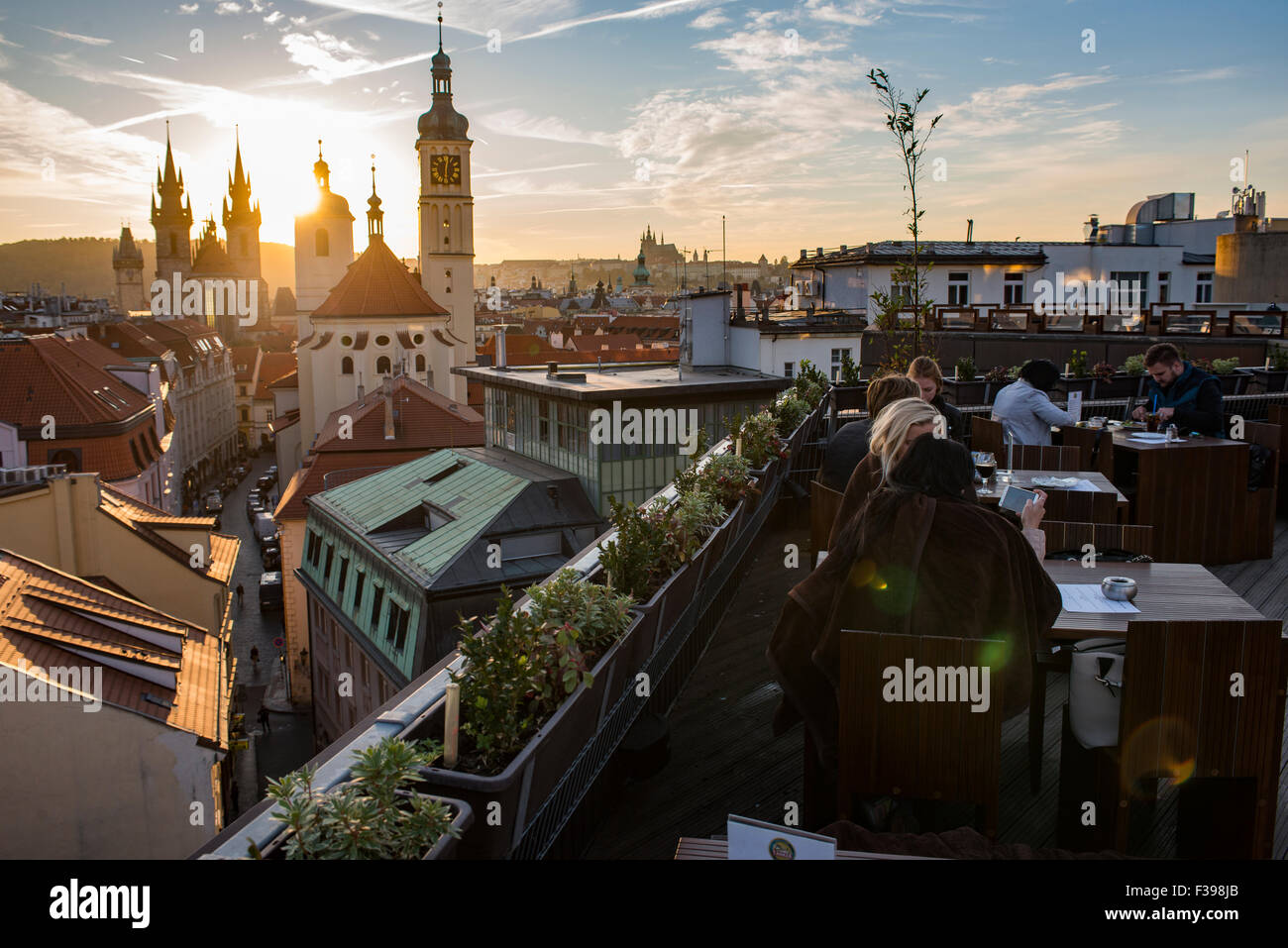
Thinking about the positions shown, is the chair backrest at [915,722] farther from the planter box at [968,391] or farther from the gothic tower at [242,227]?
the gothic tower at [242,227]

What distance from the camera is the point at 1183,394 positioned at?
411 inches

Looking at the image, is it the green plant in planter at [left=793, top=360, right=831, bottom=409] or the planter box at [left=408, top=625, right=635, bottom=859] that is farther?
the green plant in planter at [left=793, top=360, right=831, bottom=409]

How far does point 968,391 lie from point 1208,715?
1342cm

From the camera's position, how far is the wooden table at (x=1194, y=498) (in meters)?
9.33

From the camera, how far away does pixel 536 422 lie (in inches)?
971

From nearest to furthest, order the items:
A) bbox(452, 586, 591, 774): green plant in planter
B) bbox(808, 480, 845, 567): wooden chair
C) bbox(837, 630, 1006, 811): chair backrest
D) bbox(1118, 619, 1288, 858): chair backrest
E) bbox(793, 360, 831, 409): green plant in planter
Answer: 1. bbox(452, 586, 591, 774): green plant in planter
2. bbox(837, 630, 1006, 811): chair backrest
3. bbox(1118, 619, 1288, 858): chair backrest
4. bbox(808, 480, 845, 567): wooden chair
5. bbox(793, 360, 831, 409): green plant in planter

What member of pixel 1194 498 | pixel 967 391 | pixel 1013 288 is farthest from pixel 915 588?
pixel 1013 288

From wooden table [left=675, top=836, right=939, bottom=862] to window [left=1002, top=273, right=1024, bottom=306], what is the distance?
147ft

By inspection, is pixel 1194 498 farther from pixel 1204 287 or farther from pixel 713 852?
pixel 1204 287

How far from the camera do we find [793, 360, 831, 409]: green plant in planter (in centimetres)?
1364

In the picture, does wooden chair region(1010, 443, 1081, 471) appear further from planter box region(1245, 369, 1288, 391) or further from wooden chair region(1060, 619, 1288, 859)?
→ planter box region(1245, 369, 1288, 391)

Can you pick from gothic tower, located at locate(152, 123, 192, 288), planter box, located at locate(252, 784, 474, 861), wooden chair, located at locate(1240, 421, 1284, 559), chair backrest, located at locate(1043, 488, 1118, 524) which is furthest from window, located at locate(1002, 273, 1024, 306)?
gothic tower, located at locate(152, 123, 192, 288)

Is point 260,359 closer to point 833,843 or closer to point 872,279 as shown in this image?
point 872,279

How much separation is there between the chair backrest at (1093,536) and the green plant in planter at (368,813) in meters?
4.56
